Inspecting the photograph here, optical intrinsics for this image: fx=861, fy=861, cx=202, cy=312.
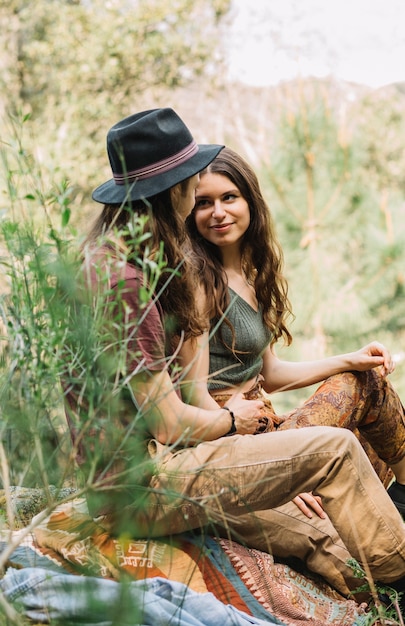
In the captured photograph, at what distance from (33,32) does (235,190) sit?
747 cm

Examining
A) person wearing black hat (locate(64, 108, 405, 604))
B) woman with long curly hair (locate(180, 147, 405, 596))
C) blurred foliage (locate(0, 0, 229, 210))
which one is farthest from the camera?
blurred foliage (locate(0, 0, 229, 210))

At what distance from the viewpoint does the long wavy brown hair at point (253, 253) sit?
256cm

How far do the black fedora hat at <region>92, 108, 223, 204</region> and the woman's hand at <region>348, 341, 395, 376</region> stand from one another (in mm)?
799

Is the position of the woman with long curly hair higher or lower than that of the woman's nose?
lower

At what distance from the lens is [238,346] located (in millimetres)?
2518

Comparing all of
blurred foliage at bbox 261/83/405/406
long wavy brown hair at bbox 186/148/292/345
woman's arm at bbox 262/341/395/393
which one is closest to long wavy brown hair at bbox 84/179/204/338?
long wavy brown hair at bbox 186/148/292/345

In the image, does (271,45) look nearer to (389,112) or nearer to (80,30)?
(389,112)

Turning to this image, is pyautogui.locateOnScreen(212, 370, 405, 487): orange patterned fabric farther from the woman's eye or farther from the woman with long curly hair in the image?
the woman's eye

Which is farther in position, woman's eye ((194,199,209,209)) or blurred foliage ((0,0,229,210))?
blurred foliage ((0,0,229,210))

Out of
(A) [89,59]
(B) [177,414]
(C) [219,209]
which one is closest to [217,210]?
(C) [219,209]

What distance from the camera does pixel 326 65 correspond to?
9.52 meters

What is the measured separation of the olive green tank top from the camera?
2488mm

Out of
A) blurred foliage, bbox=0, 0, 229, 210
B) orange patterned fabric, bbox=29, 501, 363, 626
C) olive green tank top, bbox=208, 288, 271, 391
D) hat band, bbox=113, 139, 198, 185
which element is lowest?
orange patterned fabric, bbox=29, 501, 363, 626

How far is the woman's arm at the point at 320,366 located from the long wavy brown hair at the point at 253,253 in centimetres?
9
